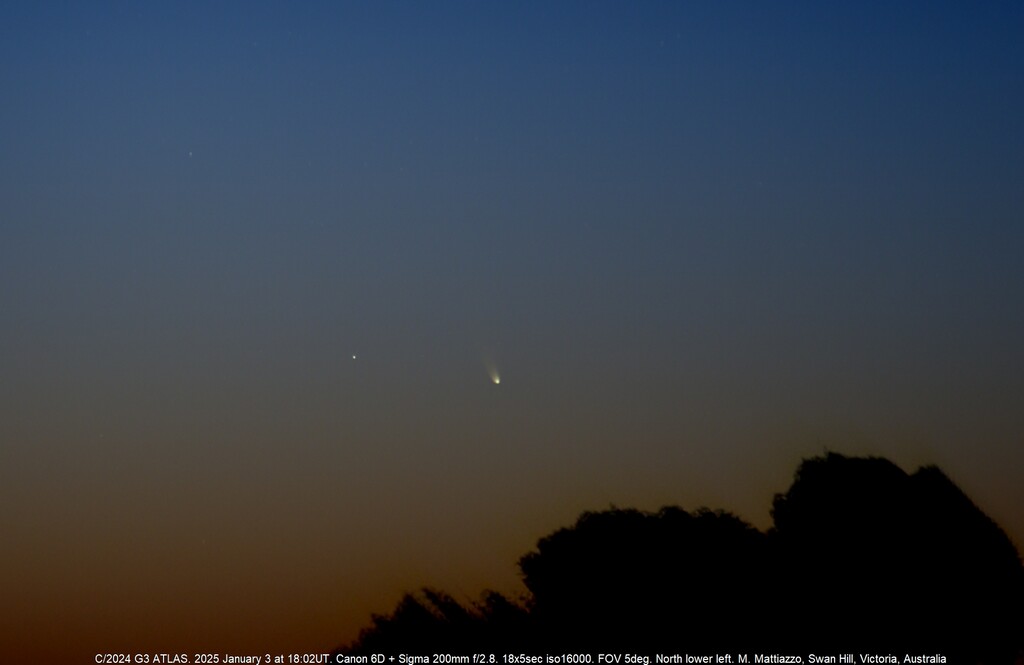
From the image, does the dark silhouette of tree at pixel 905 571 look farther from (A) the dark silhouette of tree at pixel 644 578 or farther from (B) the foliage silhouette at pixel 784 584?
(A) the dark silhouette of tree at pixel 644 578

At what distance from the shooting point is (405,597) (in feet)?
171

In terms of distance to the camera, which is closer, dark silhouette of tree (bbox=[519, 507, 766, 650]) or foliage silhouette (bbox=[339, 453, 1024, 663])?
foliage silhouette (bbox=[339, 453, 1024, 663])

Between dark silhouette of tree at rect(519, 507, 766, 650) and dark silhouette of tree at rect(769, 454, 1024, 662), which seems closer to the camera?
dark silhouette of tree at rect(769, 454, 1024, 662)

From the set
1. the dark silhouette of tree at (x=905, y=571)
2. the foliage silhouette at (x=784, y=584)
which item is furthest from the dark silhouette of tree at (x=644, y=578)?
the dark silhouette of tree at (x=905, y=571)

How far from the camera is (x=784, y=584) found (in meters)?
46.9

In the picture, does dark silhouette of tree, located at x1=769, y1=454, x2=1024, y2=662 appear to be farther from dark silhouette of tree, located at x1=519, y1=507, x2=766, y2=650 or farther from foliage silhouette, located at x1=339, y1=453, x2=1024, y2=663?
dark silhouette of tree, located at x1=519, y1=507, x2=766, y2=650

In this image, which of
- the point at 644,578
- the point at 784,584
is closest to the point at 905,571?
the point at 784,584

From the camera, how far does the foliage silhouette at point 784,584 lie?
44.0 meters

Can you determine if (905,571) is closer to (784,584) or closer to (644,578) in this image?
(784,584)

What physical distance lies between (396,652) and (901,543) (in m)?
17.5

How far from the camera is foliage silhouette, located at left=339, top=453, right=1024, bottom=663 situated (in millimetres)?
44000

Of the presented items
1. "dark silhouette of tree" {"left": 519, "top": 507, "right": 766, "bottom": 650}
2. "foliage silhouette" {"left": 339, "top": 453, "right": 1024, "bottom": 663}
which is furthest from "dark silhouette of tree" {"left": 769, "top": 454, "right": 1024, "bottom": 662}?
"dark silhouette of tree" {"left": 519, "top": 507, "right": 766, "bottom": 650}

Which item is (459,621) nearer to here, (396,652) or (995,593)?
(396,652)

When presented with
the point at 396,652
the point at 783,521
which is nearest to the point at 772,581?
the point at 783,521
